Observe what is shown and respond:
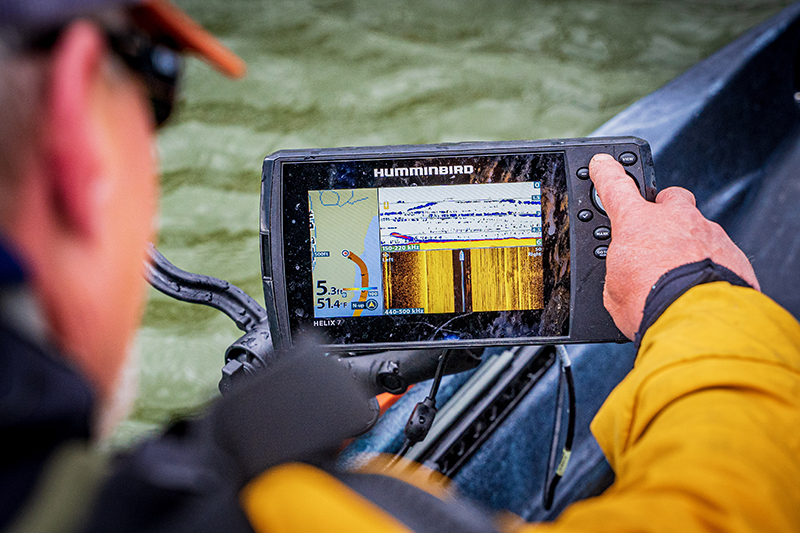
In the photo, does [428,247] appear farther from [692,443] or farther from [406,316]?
[692,443]

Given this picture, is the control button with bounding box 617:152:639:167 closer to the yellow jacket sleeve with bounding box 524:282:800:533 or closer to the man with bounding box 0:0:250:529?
the yellow jacket sleeve with bounding box 524:282:800:533

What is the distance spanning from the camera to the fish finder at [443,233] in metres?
0.80

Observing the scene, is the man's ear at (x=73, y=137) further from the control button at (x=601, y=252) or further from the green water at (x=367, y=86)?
the green water at (x=367, y=86)

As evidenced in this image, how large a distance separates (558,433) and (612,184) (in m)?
0.47

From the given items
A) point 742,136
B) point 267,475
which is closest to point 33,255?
point 267,475

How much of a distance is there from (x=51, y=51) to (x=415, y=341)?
24.2 inches

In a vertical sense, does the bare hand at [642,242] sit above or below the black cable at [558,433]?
above

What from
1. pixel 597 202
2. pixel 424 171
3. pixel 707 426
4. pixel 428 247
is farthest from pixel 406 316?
pixel 707 426

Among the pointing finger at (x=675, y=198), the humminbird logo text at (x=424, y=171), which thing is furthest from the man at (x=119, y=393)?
the humminbird logo text at (x=424, y=171)

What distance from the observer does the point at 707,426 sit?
46 centimetres

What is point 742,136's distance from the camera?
142 cm

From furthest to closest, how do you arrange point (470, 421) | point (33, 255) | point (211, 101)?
point (211, 101), point (470, 421), point (33, 255)

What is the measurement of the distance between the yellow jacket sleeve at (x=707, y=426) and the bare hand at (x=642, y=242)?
0.08m

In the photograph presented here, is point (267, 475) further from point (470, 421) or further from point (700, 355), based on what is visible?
point (470, 421)
